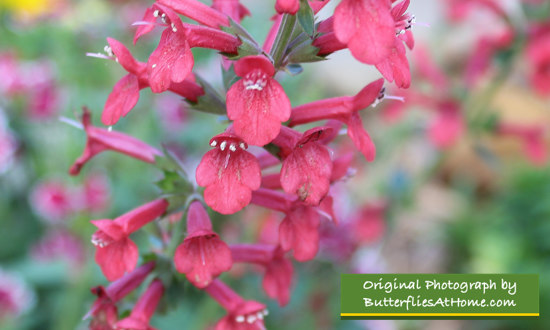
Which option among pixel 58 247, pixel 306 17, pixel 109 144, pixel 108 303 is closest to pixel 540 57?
pixel 306 17

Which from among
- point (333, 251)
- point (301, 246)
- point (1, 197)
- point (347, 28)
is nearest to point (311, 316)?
point (333, 251)


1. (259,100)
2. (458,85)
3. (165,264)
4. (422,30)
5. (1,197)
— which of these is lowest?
(165,264)

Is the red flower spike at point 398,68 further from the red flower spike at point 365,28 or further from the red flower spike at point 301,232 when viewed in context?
the red flower spike at point 301,232

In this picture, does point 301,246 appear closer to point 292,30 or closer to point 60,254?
point 292,30

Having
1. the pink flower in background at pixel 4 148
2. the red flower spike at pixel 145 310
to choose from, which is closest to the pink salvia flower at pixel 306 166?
the red flower spike at pixel 145 310

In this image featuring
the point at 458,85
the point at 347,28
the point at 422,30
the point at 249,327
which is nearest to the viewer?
the point at 347,28

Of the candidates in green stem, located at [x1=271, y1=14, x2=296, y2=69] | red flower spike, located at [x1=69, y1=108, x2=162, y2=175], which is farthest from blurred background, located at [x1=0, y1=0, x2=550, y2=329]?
green stem, located at [x1=271, y1=14, x2=296, y2=69]

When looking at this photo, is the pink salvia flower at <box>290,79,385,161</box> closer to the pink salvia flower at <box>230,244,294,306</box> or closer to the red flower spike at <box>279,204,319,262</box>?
the red flower spike at <box>279,204,319,262</box>
